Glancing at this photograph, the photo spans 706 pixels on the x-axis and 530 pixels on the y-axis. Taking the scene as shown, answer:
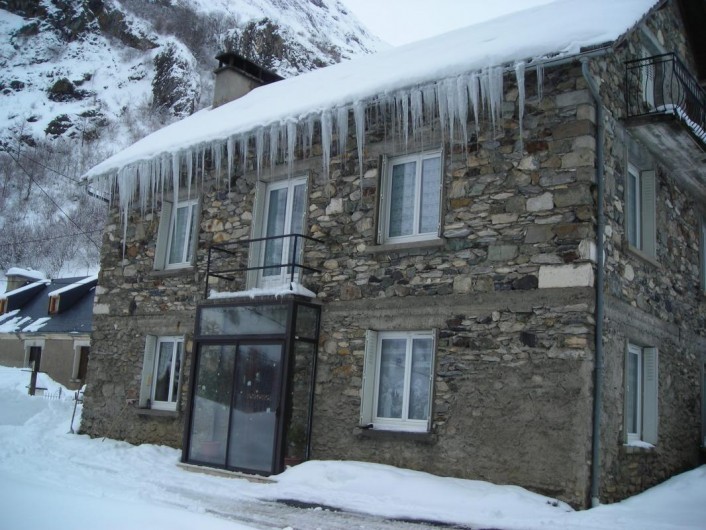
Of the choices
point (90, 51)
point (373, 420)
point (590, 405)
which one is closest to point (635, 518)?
point (590, 405)

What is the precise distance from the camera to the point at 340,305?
9109mm

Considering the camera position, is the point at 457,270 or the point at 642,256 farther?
the point at 642,256

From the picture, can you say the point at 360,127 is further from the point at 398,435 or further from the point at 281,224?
the point at 398,435

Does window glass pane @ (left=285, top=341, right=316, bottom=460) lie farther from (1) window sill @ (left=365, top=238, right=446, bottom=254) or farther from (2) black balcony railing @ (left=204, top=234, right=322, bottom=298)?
(1) window sill @ (left=365, top=238, right=446, bottom=254)

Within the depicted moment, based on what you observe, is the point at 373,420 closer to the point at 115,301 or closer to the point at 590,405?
the point at 590,405

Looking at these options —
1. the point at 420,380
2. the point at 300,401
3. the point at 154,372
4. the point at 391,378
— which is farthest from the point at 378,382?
the point at 154,372

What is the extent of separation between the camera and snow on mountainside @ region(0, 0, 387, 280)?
56.9m

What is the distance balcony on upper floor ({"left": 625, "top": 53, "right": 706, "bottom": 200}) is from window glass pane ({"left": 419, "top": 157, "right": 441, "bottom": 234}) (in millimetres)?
2337

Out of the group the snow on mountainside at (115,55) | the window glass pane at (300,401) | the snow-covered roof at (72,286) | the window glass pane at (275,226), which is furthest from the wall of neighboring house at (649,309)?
the snow on mountainside at (115,55)

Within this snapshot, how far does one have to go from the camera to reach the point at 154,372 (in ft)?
37.7

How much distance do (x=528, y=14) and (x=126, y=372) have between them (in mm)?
8473

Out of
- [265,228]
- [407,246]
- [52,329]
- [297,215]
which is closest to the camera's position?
[407,246]

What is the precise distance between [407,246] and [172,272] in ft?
14.5

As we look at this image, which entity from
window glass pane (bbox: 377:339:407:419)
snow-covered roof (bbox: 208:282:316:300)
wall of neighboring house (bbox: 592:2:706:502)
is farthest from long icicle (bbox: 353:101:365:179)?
wall of neighboring house (bbox: 592:2:706:502)
